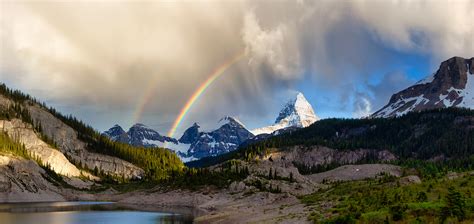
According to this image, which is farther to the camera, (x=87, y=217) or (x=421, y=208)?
(x=87, y=217)

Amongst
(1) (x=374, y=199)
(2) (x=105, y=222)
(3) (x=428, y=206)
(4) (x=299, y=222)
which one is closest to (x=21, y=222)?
(2) (x=105, y=222)

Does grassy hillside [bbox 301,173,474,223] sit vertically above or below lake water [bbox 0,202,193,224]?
below

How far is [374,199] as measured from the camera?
70.8 meters

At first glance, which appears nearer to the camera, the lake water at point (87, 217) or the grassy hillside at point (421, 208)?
the grassy hillside at point (421, 208)

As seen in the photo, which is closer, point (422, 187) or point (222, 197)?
point (422, 187)

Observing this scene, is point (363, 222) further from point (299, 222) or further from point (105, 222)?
point (105, 222)

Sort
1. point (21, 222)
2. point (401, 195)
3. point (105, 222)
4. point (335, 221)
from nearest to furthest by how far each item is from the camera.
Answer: point (335, 221)
point (401, 195)
point (21, 222)
point (105, 222)

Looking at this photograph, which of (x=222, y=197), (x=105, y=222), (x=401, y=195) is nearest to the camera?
(x=401, y=195)

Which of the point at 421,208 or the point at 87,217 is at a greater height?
the point at 87,217

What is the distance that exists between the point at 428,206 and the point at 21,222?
284 feet

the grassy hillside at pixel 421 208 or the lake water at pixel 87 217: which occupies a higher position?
the lake water at pixel 87 217

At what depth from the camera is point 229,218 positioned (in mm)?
114750

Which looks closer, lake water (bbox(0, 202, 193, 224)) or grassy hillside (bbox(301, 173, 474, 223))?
grassy hillside (bbox(301, 173, 474, 223))

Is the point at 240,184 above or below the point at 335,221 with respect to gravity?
above
